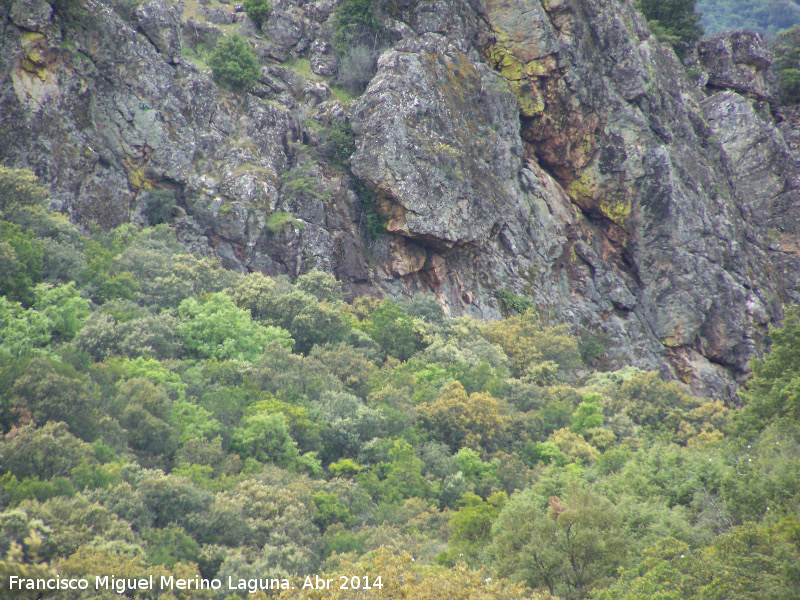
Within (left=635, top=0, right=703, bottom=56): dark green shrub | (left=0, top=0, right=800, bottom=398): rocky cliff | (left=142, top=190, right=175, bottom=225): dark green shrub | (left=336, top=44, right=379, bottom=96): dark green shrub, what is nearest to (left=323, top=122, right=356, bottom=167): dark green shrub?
(left=0, top=0, right=800, bottom=398): rocky cliff

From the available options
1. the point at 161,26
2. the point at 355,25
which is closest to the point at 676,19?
the point at 355,25

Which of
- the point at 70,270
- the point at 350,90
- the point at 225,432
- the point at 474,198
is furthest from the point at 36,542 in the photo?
the point at 350,90

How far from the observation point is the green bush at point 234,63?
146 ft

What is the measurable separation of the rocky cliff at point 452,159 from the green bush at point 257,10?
2.71 feet

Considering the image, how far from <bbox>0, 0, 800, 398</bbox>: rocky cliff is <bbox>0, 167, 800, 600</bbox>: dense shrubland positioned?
5.13 meters

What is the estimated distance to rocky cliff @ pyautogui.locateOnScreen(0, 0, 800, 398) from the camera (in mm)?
38062

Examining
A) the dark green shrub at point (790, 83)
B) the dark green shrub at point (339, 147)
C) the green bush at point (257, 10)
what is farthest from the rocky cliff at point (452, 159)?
the dark green shrub at point (790, 83)

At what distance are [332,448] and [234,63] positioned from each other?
30881mm

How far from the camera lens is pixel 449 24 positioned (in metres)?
52.9

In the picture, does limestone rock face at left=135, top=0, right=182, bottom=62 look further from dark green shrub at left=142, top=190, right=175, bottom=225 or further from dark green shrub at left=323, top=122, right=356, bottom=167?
dark green shrub at left=323, top=122, right=356, bottom=167

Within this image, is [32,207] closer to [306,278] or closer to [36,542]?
[306,278]

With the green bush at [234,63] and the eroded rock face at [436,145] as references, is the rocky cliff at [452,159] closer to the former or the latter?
the eroded rock face at [436,145]

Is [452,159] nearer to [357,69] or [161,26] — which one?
[357,69]

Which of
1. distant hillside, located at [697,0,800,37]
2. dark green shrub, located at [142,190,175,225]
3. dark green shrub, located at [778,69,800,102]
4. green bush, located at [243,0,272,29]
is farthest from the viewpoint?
distant hillside, located at [697,0,800,37]
